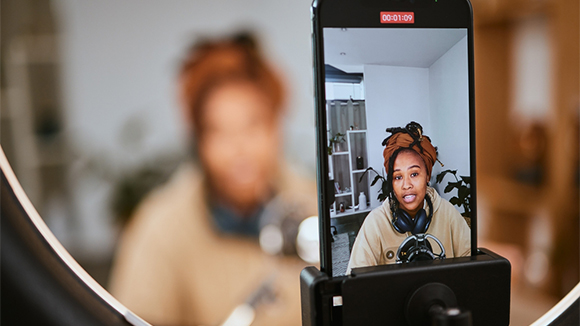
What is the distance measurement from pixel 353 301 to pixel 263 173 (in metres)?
1.06

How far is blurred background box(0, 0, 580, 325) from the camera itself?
38.3 inches

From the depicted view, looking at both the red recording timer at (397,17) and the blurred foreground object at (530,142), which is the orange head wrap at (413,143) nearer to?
the red recording timer at (397,17)

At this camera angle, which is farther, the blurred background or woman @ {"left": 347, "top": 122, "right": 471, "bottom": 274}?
the blurred background

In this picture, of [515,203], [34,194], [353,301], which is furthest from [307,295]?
[34,194]

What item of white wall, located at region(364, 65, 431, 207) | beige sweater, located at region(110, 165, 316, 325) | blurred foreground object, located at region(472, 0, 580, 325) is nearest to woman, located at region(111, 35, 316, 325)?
beige sweater, located at region(110, 165, 316, 325)

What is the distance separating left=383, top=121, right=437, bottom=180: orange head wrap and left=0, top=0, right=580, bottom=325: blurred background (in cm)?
88

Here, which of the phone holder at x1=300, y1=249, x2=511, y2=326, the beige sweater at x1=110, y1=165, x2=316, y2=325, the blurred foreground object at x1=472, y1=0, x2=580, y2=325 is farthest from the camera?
the beige sweater at x1=110, y1=165, x2=316, y2=325

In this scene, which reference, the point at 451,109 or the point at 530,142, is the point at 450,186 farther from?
the point at 530,142

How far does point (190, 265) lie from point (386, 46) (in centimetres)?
110

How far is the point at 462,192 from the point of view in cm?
21

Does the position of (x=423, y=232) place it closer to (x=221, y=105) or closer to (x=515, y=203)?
(x=515, y=203)

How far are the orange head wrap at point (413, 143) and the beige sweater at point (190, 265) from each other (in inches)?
40.2

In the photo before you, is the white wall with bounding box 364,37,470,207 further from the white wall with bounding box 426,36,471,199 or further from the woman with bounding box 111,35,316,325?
the woman with bounding box 111,35,316,325

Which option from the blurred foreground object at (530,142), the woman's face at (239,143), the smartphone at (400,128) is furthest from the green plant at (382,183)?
the woman's face at (239,143)
